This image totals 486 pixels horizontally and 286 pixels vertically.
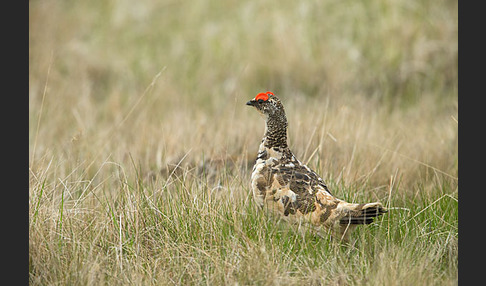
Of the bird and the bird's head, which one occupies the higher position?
the bird's head

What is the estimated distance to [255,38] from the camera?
10648 millimetres

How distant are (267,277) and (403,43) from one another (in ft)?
23.1

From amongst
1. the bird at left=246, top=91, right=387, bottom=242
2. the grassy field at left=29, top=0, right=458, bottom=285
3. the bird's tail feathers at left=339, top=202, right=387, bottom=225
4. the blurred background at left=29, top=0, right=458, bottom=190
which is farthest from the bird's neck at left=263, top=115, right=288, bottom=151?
the blurred background at left=29, top=0, right=458, bottom=190

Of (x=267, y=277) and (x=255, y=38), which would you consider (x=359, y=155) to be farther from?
(x=255, y=38)

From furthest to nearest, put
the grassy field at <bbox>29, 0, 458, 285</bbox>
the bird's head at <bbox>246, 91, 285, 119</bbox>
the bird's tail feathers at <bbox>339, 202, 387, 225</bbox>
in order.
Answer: the bird's head at <bbox>246, 91, 285, 119</bbox> < the grassy field at <bbox>29, 0, 458, 285</bbox> < the bird's tail feathers at <bbox>339, 202, 387, 225</bbox>

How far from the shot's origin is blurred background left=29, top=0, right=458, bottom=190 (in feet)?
23.8

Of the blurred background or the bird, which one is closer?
the bird

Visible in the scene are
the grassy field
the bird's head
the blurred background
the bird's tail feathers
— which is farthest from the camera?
the blurred background

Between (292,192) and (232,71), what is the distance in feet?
20.0

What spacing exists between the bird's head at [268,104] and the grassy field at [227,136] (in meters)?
0.59

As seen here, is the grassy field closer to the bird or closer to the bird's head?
the bird

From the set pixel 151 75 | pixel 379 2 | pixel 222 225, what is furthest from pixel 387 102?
pixel 222 225

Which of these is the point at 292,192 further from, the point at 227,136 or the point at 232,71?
the point at 232,71

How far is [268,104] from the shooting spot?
478 centimetres
